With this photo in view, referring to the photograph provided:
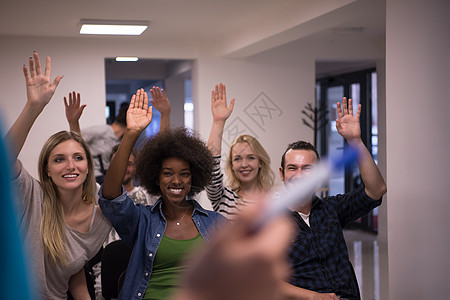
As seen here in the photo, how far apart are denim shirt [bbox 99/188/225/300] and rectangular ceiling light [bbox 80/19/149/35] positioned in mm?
3656

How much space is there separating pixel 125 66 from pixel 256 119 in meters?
4.06

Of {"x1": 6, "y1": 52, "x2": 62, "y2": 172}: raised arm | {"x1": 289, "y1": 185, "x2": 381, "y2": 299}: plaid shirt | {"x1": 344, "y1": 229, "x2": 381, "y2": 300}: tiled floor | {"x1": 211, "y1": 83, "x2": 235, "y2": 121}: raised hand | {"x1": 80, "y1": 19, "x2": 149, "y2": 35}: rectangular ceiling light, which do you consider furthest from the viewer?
{"x1": 80, "y1": 19, "x2": 149, "y2": 35}: rectangular ceiling light

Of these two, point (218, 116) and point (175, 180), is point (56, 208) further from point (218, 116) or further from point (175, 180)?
point (218, 116)

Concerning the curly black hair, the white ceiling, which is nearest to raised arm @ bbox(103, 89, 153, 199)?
the curly black hair

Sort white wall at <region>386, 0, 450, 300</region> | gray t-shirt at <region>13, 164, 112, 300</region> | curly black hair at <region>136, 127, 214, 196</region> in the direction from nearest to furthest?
gray t-shirt at <region>13, 164, 112, 300</region>, curly black hair at <region>136, 127, 214, 196</region>, white wall at <region>386, 0, 450, 300</region>

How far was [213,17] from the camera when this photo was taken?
5738 millimetres

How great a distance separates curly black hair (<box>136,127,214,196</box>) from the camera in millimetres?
2668

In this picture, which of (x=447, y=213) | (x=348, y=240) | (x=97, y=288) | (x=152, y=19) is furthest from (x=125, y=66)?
(x=447, y=213)

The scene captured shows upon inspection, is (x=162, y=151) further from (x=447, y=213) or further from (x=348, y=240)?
(x=348, y=240)

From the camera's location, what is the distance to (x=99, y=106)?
274 inches

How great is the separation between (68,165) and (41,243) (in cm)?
40

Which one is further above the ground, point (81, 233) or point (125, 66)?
point (125, 66)

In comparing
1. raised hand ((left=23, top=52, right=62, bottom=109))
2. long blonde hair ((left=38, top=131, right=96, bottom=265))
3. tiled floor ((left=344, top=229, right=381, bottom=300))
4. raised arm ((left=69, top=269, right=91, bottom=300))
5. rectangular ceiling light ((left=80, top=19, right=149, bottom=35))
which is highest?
rectangular ceiling light ((left=80, top=19, right=149, bottom=35))

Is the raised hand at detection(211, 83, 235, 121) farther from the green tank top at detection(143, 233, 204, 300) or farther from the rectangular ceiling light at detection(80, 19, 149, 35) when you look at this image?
the rectangular ceiling light at detection(80, 19, 149, 35)
